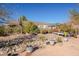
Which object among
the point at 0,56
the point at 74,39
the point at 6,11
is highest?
the point at 6,11

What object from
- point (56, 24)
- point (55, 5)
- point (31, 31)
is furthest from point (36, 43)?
point (55, 5)

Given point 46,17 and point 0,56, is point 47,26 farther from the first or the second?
point 0,56

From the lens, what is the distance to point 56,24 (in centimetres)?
197

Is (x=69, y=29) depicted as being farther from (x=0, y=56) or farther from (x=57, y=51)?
(x=0, y=56)

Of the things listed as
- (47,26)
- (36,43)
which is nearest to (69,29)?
(47,26)

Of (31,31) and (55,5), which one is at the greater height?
(55,5)

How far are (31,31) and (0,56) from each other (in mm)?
378

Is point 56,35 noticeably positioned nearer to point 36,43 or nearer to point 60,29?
point 60,29

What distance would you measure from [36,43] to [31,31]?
5.0 inches

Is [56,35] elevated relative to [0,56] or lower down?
elevated

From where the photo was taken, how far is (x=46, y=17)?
1.98 m

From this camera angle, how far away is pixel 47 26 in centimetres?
198

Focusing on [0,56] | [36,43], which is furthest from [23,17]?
[0,56]

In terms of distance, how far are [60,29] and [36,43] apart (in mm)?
269
